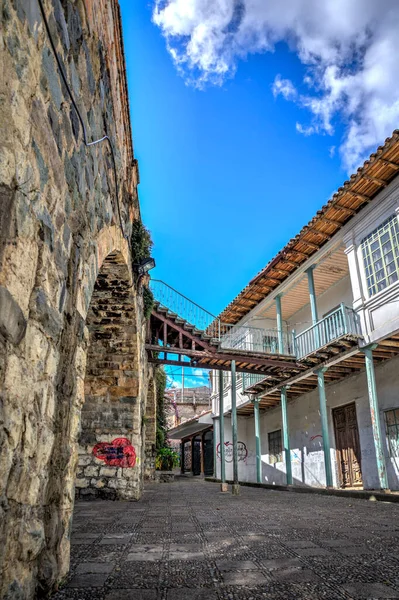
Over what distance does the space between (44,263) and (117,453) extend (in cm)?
606

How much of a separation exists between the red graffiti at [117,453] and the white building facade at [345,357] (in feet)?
15.8

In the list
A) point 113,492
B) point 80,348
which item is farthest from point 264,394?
point 80,348

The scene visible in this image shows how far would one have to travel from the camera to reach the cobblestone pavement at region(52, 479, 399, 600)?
2.09 m

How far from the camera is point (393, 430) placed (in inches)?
376

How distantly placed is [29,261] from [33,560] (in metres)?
1.38

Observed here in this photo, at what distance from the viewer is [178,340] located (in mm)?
10297

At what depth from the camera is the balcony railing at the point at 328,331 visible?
9398 mm

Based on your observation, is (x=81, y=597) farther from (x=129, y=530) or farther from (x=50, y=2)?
(x=50, y=2)

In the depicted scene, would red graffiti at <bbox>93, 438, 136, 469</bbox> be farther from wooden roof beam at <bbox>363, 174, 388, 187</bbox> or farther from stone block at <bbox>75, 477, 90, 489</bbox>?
wooden roof beam at <bbox>363, 174, 388, 187</bbox>

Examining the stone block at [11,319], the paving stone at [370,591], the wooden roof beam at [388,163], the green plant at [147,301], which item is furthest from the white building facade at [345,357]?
the stone block at [11,319]

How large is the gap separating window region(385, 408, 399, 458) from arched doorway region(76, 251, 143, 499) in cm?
588

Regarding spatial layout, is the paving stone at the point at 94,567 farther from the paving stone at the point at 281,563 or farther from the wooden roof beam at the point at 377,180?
the wooden roof beam at the point at 377,180

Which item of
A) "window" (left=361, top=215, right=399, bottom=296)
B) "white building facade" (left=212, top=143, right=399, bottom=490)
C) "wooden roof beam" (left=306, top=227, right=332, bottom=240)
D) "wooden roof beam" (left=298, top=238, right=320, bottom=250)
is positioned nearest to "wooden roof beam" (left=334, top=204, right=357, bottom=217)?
"white building facade" (left=212, top=143, right=399, bottom=490)

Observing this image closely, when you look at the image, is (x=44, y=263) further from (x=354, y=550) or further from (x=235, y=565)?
(x=354, y=550)
